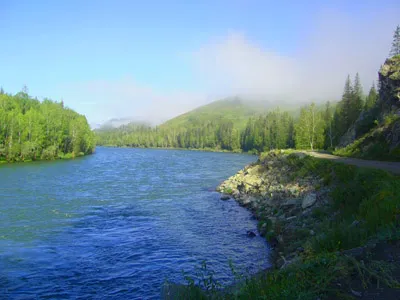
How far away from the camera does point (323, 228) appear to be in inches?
579

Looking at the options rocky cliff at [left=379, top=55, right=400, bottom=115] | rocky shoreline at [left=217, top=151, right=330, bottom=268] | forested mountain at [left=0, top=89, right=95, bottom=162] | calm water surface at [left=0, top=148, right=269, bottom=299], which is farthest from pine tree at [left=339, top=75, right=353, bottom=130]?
forested mountain at [left=0, top=89, right=95, bottom=162]

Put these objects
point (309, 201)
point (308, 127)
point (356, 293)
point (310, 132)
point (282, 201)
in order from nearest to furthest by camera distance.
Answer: point (356, 293) → point (309, 201) → point (282, 201) → point (308, 127) → point (310, 132)

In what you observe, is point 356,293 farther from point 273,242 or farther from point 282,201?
point 282,201

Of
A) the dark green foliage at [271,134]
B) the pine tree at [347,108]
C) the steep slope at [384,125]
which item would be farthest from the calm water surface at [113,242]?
the dark green foliage at [271,134]

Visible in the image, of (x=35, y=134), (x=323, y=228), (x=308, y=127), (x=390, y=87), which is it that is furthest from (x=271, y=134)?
(x=323, y=228)

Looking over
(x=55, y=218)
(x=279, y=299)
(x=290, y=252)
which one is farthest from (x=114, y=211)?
(x=279, y=299)

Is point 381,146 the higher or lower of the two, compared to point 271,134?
lower

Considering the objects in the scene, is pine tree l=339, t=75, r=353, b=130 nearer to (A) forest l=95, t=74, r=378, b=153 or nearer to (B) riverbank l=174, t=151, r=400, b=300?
(A) forest l=95, t=74, r=378, b=153

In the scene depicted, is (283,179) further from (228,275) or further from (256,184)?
(228,275)

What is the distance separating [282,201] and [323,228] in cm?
1058

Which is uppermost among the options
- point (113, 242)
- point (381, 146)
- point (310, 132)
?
point (310, 132)

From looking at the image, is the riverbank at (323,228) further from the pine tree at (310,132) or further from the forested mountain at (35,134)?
the forested mountain at (35,134)

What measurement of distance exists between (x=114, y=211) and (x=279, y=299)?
75.5ft

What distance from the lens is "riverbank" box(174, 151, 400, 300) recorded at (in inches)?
261
